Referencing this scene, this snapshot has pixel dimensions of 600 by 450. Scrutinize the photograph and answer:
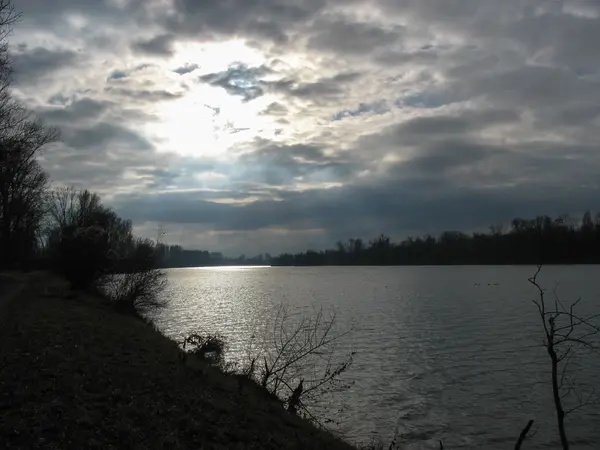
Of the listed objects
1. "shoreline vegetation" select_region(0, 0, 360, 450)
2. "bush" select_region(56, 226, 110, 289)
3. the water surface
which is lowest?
the water surface

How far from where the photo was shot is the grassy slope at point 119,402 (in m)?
7.93

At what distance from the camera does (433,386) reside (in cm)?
1859

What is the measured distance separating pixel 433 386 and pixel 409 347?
7318 millimetres

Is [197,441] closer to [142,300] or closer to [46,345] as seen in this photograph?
[46,345]

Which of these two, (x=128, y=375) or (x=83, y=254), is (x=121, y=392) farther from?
(x=83, y=254)

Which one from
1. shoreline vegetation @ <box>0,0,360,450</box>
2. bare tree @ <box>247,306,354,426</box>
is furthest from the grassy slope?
bare tree @ <box>247,306,354,426</box>

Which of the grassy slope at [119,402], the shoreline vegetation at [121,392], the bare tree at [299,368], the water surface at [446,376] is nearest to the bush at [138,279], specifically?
the water surface at [446,376]

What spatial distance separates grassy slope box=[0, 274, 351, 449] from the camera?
7932 mm

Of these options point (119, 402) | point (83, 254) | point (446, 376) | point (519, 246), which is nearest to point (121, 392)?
point (119, 402)

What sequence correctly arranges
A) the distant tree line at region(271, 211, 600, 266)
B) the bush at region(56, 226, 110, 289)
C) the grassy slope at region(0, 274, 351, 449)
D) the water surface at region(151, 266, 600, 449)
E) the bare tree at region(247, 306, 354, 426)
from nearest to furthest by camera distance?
the grassy slope at region(0, 274, 351, 449), the water surface at region(151, 266, 600, 449), the bare tree at region(247, 306, 354, 426), the bush at region(56, 226, 110, 289), the distant tree line at region(271, 211, 600, 266)

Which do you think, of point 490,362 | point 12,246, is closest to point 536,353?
point 490,362

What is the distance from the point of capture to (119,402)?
30.9ft

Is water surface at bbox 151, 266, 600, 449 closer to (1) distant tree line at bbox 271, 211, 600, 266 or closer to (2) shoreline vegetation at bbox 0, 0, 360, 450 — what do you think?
(2) shoreline vegetation at bbox 0, 0, 360, 450

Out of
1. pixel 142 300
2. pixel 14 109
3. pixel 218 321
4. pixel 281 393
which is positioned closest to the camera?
pixel 281 393
